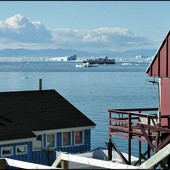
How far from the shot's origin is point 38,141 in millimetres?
31156

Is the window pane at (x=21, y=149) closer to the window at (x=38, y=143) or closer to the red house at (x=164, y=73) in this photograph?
the window at (x=38, y=143)

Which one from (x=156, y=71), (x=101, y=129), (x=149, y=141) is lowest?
(x=101, y=129)

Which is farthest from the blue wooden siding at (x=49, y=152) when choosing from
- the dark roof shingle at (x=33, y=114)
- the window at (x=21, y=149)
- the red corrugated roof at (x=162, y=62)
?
the red corrugated roof at (x=162, y=62)

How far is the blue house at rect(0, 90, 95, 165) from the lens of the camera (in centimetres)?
2927

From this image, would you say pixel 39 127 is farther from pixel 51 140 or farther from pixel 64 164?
pixel 64 164

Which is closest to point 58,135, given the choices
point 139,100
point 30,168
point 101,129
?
point 30,168

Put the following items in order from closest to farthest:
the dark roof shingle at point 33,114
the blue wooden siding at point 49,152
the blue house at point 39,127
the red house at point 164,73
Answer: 1. the red house at point 164,73
2. the blue house at point 39,127
3. the blue wooden siding at point 49,152
4. the dark roof shingle at point 33,114

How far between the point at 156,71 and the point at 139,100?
3222 inches

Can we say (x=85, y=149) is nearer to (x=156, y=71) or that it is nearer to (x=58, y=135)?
(x=58, y=135)

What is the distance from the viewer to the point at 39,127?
31172mm

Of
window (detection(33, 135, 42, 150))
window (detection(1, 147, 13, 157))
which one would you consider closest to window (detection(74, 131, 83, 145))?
window (detection(33, 135, 42, 150))

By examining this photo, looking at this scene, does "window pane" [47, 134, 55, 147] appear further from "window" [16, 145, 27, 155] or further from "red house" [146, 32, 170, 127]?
"red house" [146, 32, 170, 127]

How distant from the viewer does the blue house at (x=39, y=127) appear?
2927 cm

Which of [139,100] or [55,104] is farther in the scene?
[139,100]
